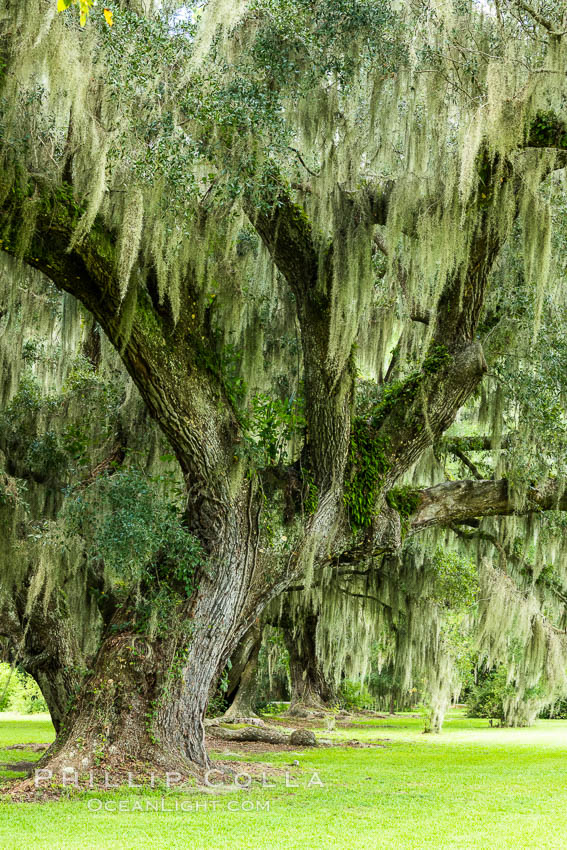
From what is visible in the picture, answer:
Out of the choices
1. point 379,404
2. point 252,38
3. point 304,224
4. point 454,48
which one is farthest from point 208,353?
point 454,48

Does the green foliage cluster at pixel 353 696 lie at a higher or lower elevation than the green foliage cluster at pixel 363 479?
lower

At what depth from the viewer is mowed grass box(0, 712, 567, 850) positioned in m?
4.14

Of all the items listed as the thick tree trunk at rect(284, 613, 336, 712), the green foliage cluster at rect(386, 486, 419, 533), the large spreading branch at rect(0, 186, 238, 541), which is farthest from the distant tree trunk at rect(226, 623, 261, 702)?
the large spreading branch at rect(0, 186, 238, 541)

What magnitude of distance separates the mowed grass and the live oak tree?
2.56 feet

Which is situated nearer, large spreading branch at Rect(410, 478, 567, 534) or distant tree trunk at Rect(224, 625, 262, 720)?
large spreading branch at Rect(410, 478, 567, 534)

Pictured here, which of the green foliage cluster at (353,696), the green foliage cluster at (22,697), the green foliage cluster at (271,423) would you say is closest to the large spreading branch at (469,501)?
the green foliage cluster at (271,423)

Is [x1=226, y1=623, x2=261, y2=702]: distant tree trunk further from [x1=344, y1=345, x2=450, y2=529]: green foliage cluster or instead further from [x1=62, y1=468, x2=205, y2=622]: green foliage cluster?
[x1=62, y1=468, x2=205, y2=622]: green foliage cluster

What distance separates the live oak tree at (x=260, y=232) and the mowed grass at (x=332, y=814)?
2.56 feet

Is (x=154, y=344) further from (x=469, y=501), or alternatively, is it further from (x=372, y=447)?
(x=469, y=501)

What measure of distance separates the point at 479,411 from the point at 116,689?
4856 millimetres

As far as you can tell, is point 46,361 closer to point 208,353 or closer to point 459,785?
point 208,353

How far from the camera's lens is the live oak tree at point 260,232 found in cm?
561

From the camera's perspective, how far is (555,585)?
438 inches

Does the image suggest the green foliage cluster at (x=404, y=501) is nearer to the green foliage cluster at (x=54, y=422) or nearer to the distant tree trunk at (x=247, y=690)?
the green foliage cluster at (x=54, y=422)
